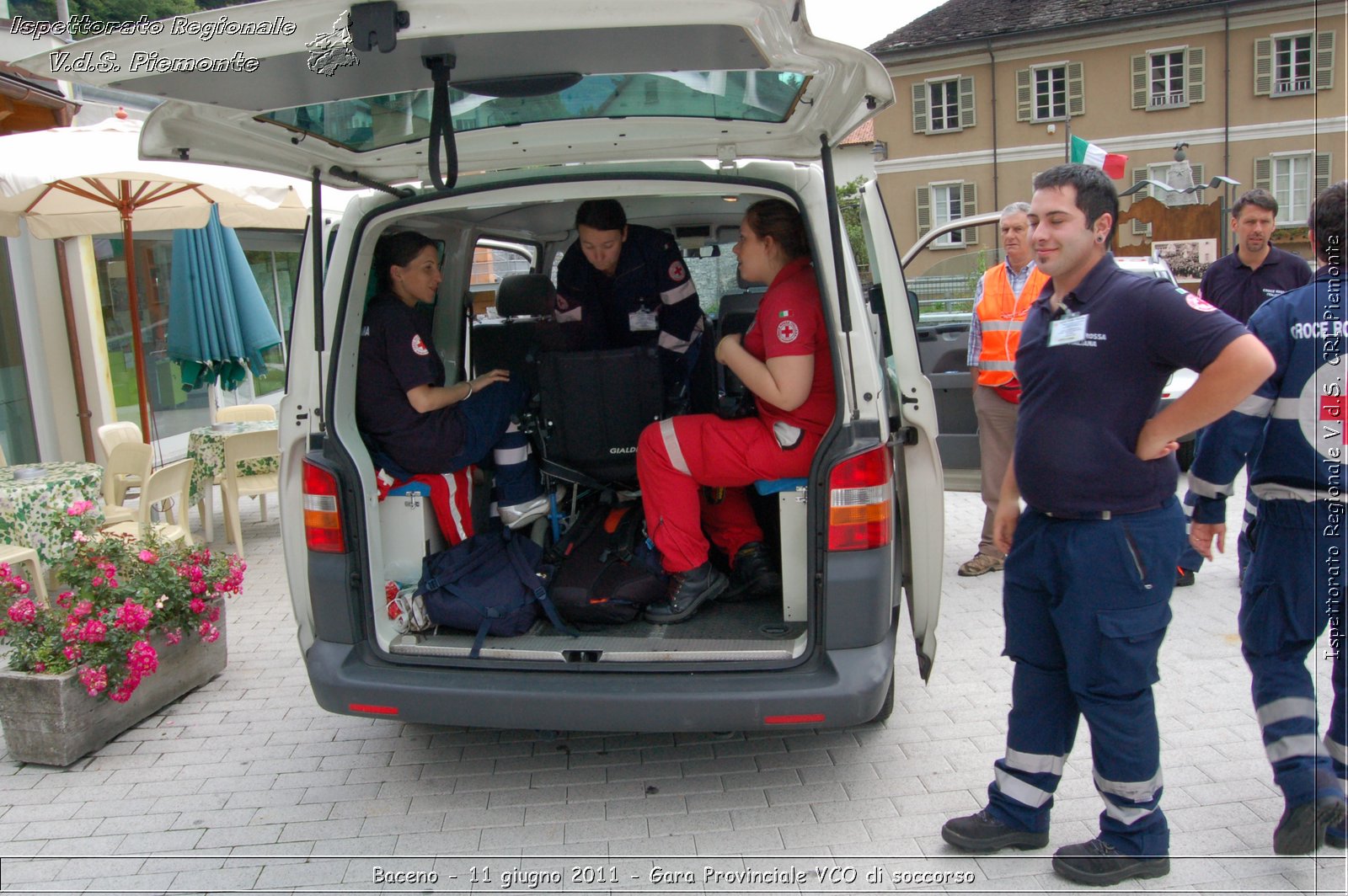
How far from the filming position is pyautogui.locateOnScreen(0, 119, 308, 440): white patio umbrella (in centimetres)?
507

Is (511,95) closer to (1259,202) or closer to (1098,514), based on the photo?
(1098,514)

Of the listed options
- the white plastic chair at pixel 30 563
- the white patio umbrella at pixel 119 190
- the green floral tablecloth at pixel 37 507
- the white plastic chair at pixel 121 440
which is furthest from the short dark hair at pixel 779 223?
the white plastic chair at pixel 121 440

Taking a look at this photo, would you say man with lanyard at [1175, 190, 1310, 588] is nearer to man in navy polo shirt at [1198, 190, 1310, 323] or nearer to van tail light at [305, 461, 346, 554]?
man in navy polo shirt at [1198, 190, 1310, 323]

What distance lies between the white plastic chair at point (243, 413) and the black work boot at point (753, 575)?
16.9 ft

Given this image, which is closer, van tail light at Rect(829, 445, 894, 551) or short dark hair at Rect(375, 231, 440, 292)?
van tail light at Rect(829, 445, 894, 551)

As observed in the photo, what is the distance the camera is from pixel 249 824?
10.5 ft

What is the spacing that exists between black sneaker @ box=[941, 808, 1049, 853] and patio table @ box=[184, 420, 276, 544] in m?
5.39

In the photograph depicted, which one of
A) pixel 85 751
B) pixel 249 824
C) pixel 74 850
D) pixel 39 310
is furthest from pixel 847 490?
pixel 39 310

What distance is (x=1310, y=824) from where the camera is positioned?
2.75m

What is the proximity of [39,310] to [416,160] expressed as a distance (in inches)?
265

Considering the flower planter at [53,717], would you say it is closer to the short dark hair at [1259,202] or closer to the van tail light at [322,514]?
the van tail light at [322,514]

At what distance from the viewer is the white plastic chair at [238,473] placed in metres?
6.54

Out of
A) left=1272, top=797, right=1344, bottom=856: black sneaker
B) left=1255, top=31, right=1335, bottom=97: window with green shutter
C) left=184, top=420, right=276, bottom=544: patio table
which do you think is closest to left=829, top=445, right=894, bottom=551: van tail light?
left=1272, top=797, right=1344, bottom=856: black sneaker

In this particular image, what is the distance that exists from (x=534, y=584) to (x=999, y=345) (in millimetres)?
3085
